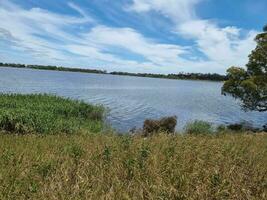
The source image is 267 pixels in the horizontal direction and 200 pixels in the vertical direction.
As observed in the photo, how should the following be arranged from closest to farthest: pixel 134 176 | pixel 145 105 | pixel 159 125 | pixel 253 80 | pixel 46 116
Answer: pixel 134 176 → pixel 46 116 → pixel 159 125 → pixel 253 80 → pixel 145 105

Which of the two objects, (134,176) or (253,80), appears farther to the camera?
(253,80)

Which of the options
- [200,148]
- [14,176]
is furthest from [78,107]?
[14,176]

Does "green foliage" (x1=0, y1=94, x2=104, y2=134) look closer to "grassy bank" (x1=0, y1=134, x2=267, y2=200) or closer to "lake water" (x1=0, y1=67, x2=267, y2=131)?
"lake water" (x1=0, y1=67, x2=267, y2=131)

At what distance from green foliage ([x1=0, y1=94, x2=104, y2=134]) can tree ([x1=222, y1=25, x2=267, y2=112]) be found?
1169cm

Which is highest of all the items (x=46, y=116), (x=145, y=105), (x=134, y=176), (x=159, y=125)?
(x=134, y=176)

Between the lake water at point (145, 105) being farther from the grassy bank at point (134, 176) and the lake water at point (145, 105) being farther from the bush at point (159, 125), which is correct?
the grassy bank at point (134, 176)

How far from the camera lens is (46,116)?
2186 centimetres

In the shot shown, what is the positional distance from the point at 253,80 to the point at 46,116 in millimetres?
16181

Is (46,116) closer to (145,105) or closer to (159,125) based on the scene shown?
(159,125)

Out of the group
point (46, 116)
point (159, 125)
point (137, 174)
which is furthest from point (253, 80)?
point (137, 174)

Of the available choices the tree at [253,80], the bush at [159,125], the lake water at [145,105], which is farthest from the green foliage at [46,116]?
the tree at [253,80]

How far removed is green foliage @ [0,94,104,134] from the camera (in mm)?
20281

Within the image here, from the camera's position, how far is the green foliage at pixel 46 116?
66.5 ft

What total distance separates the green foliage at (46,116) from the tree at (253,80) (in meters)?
11.7
